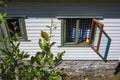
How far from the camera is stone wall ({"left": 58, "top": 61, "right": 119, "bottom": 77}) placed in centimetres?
686

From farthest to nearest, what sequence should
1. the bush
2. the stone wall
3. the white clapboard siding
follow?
the stone wall → the white clapboard siding → the bush

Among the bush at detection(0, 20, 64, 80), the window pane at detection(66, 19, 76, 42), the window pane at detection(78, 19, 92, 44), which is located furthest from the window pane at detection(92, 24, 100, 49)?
the bush at detection(0, 20, 64, 80)

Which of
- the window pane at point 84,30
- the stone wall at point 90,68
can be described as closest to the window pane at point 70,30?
the window pane at point 84,30

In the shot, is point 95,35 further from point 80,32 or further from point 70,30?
point 70,30

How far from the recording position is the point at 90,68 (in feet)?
23.2

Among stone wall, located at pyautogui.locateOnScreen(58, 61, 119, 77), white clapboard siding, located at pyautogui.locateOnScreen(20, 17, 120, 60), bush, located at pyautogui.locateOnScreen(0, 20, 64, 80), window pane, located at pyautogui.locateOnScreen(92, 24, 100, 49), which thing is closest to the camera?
bush, located at pyautogui.locateOnScreen(0, 20, 64, 80)

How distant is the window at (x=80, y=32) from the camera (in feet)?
19.0

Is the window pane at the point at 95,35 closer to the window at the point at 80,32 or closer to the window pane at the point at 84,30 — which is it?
the window at the point at 80,32

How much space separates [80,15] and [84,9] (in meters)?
0.24

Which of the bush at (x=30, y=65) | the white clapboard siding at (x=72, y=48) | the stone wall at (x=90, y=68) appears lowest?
the stone wall at (x=90, y=68)

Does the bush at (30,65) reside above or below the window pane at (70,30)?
above

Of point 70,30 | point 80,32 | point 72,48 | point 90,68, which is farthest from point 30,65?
point 90,68

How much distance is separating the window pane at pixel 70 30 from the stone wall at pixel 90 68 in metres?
1.11

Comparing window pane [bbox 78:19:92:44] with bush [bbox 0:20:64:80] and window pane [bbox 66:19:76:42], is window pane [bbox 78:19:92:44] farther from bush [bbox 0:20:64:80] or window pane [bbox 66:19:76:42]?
bush [bbox 0:20:64:80]
